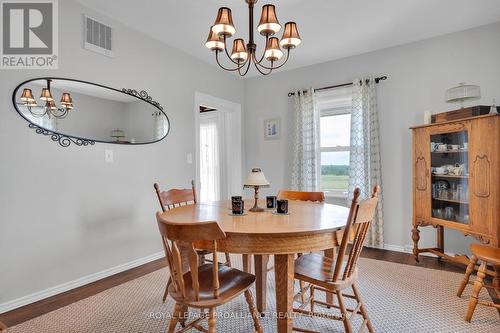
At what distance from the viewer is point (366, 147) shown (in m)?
3.48

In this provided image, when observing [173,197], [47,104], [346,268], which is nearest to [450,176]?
[346,268]

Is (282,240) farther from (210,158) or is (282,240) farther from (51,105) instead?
(210,158)

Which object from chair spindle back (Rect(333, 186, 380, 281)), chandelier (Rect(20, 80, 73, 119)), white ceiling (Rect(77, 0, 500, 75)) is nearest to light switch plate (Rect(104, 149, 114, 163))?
chandelier (Rect(20, 80, 73, 119))

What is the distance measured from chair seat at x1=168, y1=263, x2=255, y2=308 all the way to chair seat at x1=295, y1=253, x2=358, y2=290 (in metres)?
0.31

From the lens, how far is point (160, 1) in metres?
2.43

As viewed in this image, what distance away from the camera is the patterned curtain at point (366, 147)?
3.43 m

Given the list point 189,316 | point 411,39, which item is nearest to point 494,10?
point 411,39

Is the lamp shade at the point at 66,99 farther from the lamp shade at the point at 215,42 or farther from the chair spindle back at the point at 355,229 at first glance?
the chair spindle back at the point at 355,229

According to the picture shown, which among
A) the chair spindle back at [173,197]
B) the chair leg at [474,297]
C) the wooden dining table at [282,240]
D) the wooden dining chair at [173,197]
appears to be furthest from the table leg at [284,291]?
the chair leg at [474,297]

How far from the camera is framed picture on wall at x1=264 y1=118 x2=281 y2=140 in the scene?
428 cm

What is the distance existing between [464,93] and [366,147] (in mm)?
1083

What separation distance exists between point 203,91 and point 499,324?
11.8ft

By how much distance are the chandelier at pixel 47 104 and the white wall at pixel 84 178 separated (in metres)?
0.10

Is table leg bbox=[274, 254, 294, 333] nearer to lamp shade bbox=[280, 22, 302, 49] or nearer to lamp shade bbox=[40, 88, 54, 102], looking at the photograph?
lamp shade bbox=[280, 22, 302, 49]
